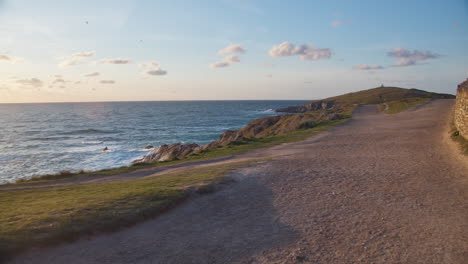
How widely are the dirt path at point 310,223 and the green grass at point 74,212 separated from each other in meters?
0.37

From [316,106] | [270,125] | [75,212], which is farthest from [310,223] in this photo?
[316,106]

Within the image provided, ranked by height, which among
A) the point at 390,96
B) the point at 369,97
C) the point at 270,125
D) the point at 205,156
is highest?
the point at 390,96

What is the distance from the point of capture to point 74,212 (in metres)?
8.30

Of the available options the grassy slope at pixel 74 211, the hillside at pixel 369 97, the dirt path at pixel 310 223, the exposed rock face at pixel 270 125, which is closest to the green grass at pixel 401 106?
the exposed rock face at pixel 270 125

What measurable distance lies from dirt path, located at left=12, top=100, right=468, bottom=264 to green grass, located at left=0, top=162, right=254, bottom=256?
1.22ft

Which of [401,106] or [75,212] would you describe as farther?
[401,106]

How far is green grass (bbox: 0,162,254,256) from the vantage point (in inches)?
279

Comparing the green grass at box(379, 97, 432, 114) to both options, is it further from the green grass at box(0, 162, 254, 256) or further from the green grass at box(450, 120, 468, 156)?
the green grass at box(0, 162, 254, 256)

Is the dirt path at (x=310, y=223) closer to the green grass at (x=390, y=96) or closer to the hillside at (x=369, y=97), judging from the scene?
the green grass at (x=390, y=96)

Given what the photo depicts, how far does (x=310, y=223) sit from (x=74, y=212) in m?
6.38

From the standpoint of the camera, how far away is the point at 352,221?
792 centimetres

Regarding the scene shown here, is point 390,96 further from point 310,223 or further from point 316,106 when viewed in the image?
point 310,223

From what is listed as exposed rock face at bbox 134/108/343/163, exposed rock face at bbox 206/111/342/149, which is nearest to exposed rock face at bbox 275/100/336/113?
exposed rock face at bbox 206/111/342/149

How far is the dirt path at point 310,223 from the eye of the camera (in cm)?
643
